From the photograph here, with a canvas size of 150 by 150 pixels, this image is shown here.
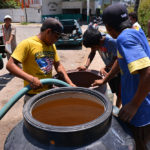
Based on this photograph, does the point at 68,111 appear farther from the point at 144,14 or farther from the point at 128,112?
the point at 144,14

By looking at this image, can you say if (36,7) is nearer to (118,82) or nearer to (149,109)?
(118,82)

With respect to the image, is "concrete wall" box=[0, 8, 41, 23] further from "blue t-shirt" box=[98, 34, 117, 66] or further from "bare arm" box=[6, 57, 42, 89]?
"bare arm" box=[6, 57, 42, 89]

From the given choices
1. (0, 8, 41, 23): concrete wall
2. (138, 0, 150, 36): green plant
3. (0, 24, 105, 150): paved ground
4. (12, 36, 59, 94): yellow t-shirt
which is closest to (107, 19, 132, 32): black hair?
(12, 36, 59, 94): yellow t-shirt

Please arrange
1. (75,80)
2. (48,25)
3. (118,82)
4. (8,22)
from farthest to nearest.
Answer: (8,22), (118,82), (75,80), (48,25)

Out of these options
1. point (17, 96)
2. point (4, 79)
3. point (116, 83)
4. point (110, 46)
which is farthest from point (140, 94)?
point (4, 79)

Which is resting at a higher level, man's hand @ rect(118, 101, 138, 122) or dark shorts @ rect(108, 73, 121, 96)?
man's hand @ rect(118, 101, 138, 122)

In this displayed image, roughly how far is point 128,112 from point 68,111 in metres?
0.47

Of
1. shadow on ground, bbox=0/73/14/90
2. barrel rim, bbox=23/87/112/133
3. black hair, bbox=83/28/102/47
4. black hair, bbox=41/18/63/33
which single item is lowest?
shadow on ground, bbox=0/73/14/90

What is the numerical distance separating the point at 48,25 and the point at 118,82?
1923mm

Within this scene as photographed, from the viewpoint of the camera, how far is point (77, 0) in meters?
25.4

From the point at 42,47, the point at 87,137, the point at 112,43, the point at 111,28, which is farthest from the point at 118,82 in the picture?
the point at 87,137

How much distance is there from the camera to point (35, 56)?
88.5 inches

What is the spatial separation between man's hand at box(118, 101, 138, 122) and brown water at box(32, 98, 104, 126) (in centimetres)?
16

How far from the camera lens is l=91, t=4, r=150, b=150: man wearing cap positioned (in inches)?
52.0
